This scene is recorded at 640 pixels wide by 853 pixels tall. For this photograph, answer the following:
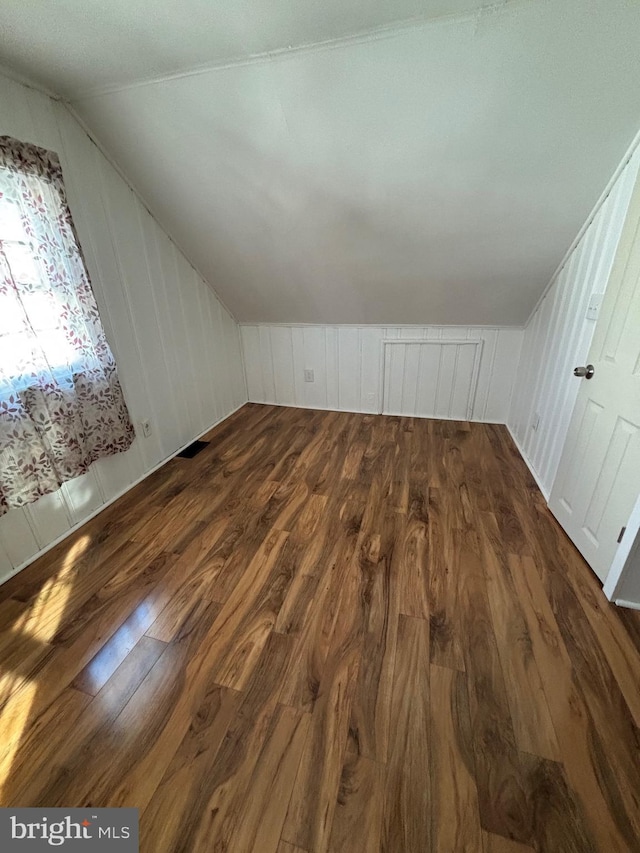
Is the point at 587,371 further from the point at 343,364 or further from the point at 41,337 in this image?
the point at 41,337

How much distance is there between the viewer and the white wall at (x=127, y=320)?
166 centimetres

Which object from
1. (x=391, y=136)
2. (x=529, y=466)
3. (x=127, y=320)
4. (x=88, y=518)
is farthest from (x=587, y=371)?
(x=88, y=518)

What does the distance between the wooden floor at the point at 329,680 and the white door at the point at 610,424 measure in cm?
20

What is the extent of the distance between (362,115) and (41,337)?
181 cm

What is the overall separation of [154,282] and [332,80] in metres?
1.61

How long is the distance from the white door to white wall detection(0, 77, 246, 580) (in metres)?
2.64

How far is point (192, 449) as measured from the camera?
2.84 m

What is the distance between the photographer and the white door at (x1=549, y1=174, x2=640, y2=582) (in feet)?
4.48

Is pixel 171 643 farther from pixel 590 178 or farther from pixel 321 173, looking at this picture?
pixel 590 178

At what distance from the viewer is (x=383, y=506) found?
2064 mm

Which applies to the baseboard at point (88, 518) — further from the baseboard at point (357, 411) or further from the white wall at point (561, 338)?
the white wall at point (561, 338)

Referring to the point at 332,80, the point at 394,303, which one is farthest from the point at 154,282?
the point at 394,303

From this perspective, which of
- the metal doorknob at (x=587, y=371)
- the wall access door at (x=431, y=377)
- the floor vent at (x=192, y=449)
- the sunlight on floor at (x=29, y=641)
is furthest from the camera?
the wall access door at (x=431, y=377)

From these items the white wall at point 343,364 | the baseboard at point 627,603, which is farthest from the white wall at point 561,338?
the baseboard at point 627,603
